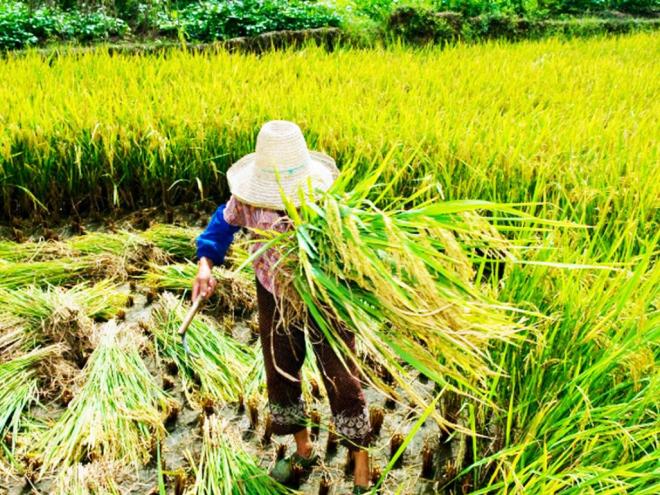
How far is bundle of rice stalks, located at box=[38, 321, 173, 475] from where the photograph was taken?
1.74 metres

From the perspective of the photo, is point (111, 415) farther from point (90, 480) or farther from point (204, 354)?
point (204, 354)

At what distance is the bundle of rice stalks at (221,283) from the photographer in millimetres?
2391

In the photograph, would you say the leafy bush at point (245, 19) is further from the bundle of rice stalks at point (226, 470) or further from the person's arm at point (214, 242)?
the bundle of rice stalks at point (226, 470)

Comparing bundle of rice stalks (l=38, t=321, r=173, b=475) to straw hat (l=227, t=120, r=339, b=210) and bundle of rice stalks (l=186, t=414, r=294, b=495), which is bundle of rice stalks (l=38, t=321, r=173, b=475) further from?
straw hat (l=227, t=120, r=339, b=210)

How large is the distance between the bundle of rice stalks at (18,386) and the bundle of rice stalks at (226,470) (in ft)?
1.79

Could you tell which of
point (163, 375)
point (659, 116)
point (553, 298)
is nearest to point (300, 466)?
point (163, 375)

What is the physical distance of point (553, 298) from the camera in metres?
1.62

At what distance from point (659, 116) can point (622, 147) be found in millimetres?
671

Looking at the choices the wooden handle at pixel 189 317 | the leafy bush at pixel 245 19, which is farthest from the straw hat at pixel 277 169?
the leafy bush at pixel 245 19

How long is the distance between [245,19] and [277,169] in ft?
13.6

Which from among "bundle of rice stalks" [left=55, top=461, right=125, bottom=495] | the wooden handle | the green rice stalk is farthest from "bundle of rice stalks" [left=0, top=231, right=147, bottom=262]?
the wooden handle

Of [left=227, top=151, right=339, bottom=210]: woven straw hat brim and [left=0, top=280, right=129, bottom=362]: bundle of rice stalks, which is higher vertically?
[left=227, top=151, right=339, bottom=210]: woven straw hat brim

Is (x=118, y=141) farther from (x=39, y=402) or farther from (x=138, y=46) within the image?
(x=138, y=46)

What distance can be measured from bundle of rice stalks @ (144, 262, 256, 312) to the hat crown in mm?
996
